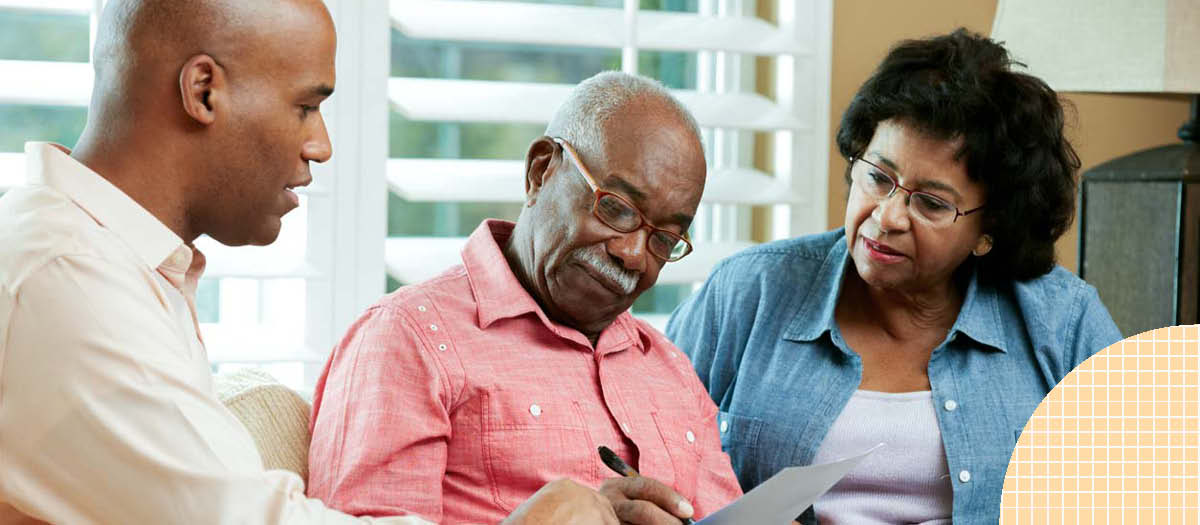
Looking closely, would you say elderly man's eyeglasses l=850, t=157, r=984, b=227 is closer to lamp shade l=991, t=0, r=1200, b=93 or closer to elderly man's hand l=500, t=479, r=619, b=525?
lamp shade l=991, t=0, r=1200, b=93

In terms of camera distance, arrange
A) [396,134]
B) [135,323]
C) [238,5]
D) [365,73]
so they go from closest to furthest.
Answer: [135,323] < [238,5] < [365,73] < [396,134]

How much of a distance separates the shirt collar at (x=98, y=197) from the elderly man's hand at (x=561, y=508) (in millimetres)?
411

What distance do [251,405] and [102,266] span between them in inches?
20.1

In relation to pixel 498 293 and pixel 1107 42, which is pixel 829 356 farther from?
pixel 1107 42

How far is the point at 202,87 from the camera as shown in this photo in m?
1.09

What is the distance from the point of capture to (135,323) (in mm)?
946

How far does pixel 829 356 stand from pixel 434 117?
2.57 ft

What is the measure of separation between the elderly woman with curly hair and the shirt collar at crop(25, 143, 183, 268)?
1.11 metres

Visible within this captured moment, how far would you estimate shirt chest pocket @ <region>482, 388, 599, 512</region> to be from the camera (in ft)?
4.81

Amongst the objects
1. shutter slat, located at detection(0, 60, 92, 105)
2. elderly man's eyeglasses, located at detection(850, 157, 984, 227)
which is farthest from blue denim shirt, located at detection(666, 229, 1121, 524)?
shutter slat, located at detection(0, 60, 92, 105)

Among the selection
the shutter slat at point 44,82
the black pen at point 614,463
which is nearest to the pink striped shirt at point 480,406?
the black pen at point 614,463

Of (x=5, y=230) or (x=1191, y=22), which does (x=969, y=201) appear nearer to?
(x=1191, y=22)

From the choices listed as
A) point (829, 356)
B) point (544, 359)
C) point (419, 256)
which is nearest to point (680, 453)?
point (544, 359)

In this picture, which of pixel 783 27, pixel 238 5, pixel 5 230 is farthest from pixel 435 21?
pixel 5 230
